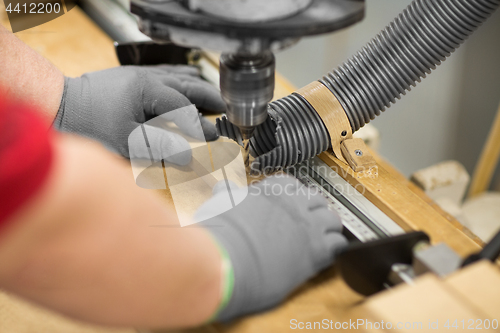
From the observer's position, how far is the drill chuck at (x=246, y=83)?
56cm

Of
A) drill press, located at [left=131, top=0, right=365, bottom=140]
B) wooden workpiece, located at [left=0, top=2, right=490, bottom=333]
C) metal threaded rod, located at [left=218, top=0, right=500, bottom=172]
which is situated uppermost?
drill press, located at [left=131, top=0, right=365, bottom=140]

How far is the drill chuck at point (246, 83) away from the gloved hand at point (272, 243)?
13cm

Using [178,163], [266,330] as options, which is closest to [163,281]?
[266,330]

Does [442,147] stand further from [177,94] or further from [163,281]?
[163,281]

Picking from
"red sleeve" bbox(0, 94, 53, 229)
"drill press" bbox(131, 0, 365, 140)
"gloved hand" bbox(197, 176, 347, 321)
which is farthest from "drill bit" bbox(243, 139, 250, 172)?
"red sleeve" bbox(0, 94, 53, 229)

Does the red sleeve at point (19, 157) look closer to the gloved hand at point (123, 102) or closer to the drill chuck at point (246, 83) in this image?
the drill chuck at point (246, 83)

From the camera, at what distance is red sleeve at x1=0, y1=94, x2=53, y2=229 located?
1.10 ft

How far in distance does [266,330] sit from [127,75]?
63cm

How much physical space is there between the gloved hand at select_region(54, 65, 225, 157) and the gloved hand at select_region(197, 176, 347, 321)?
0.33m

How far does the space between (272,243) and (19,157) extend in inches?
12.6

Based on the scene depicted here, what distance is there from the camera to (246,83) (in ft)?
1.84

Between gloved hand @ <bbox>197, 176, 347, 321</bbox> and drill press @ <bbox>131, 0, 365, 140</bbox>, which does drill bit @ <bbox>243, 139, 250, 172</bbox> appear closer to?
gloved hand @ <bbox>197, 176, 347, 321</bbox>

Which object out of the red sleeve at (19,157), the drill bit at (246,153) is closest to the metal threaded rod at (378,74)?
the drill bit at (246,153)

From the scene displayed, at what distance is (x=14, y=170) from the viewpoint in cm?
34
